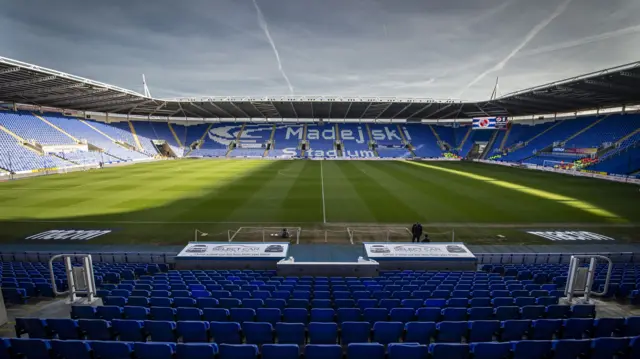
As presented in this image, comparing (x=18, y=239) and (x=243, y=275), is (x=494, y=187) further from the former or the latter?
(x=18, y=239)

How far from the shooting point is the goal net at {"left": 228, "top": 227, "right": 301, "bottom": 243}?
15.6 meters

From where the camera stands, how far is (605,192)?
28547mm

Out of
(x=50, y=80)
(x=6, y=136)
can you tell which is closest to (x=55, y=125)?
(x=6, y=136)

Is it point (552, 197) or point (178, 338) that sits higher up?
point (178, 338)

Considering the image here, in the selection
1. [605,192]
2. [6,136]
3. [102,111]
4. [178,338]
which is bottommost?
[605,192]

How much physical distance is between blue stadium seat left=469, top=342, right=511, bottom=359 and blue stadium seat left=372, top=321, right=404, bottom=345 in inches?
46.0

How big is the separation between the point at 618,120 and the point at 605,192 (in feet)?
103

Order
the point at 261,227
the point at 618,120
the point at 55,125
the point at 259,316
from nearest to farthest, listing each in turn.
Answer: the point at 259,316
the point at 261,227
the point at 618,120
the point at 55,125

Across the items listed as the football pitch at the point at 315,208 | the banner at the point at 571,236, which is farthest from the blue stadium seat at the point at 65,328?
the banner at the point at 571,236

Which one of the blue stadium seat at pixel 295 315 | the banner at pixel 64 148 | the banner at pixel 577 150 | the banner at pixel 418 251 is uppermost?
the banner at pixel 64 148

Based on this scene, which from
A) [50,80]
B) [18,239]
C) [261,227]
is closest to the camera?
[18,239]

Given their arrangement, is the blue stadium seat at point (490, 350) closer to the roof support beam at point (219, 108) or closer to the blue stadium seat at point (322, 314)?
the blue stadium seat at point (322, 314)

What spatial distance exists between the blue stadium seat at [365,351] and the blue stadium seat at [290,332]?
1.10 meters

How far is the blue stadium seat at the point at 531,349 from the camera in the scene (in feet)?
13.7
